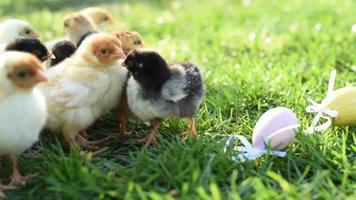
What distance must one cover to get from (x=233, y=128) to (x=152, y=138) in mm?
579

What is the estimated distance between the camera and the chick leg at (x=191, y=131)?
11.6 feet

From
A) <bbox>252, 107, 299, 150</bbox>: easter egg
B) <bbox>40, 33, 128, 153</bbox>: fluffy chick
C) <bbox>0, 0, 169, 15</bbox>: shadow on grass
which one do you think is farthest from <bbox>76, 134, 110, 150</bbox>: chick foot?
<bbox>0, 0, 169, 15</bbox>: shadow on grass

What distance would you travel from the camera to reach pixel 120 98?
144 inches

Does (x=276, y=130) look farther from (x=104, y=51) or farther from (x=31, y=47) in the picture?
(x=31, y=47)

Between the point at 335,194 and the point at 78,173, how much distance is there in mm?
1253

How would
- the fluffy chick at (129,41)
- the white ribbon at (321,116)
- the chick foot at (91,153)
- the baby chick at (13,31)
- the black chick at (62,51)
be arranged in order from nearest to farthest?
the chick foot at (91,153), the white ribbon at (321,116), the black chick at (62,51), the fluffy chick at (129,41), the baby chick at (13,31)

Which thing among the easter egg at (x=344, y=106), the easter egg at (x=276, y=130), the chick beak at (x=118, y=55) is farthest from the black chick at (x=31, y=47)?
the easter egg at (x=344, y=106)

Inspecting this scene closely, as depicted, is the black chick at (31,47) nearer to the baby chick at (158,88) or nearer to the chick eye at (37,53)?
the chick eye at (37,53)

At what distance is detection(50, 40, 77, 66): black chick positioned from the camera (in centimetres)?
384

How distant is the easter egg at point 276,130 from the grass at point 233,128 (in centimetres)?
8

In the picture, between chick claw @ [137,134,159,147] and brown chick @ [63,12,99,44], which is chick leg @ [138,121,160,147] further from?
brown chick @ [63,12,99,44]

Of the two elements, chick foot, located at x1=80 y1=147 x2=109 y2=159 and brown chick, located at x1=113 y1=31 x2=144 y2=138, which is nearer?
chick foot, located at x1=80 y1=147 x2=109 y2=159

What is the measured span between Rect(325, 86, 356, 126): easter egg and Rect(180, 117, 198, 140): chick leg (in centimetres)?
84

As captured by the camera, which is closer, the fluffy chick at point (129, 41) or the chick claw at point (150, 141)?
the chick claw at point (150, 141)
